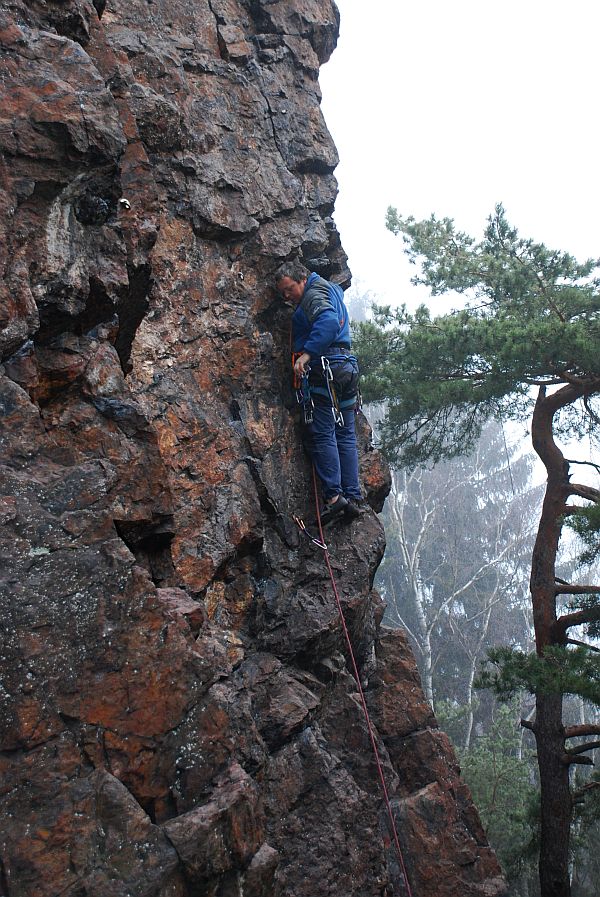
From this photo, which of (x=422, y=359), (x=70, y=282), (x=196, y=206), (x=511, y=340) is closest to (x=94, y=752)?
(x=70, y=282)

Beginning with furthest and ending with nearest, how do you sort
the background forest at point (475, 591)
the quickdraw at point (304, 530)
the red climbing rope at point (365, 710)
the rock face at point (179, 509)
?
the background forest at point (475, 591)
the quickdraw at point (304, 530)
the red climbing rope at point (365, 710)
the rock face at point (179, 509)

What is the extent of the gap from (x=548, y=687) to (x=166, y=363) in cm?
456

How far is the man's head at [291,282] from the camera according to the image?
5261 mm

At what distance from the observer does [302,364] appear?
509 centimetres

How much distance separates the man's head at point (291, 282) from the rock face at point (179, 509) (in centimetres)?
10

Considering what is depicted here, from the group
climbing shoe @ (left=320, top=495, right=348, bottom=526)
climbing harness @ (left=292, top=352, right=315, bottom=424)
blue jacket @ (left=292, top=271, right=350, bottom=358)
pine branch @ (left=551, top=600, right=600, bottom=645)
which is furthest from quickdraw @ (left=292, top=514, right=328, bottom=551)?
pine branch @ (left=551, top=600, right=600, bottom=645)

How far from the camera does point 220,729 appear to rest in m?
2.95

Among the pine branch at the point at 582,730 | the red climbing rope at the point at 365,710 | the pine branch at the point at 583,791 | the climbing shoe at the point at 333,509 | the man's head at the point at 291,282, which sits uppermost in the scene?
the man's head at the point at 291,282

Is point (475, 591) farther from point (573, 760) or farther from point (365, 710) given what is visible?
point (365, 710)

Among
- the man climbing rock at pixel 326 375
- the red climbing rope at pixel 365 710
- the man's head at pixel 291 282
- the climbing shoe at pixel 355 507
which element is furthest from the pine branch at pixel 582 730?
the man's head at pixel 291 282

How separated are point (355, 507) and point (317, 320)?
1338mm

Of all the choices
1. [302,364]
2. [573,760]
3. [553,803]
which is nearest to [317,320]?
[302,364]

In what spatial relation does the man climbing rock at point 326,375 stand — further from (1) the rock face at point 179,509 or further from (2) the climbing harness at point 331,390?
(1) the rock face at point 179,509

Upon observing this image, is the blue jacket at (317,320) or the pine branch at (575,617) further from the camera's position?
the pine branch at (575,617)
